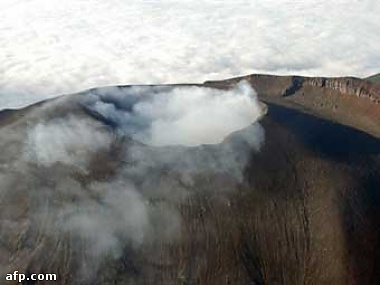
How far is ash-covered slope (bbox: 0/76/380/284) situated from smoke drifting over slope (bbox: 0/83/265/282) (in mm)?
171

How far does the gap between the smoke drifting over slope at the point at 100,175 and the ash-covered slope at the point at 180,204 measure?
0.56 ft

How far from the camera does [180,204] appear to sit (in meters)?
89.9

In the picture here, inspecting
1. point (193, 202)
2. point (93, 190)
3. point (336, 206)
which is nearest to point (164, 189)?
point (193, 202)

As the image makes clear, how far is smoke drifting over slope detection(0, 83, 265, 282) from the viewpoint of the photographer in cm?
8238

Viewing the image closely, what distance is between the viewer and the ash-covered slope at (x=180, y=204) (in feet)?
272

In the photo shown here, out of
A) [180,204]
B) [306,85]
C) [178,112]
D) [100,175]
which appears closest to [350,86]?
[306,85]

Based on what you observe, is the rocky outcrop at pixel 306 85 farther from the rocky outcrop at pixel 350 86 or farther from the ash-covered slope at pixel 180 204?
the ash-covered slope at pixel 180 204

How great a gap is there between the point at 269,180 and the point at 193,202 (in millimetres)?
13679

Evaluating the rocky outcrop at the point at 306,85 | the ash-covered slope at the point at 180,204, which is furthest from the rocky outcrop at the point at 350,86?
the ash-covered slope at the point at 180,204

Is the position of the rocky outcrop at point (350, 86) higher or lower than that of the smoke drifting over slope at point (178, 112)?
lower

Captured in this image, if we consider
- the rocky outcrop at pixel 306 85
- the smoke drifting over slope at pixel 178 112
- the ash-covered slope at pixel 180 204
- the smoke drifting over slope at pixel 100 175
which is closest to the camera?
the smoke drifting over slope at pixel 100 175

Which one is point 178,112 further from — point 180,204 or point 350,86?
point 350,86

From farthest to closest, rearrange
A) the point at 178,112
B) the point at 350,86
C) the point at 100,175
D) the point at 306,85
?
1. the point at 306,85
2. the point at 350,86
3. the point at 178,112
4. the point at 100,175

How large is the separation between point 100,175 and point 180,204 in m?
11.9
